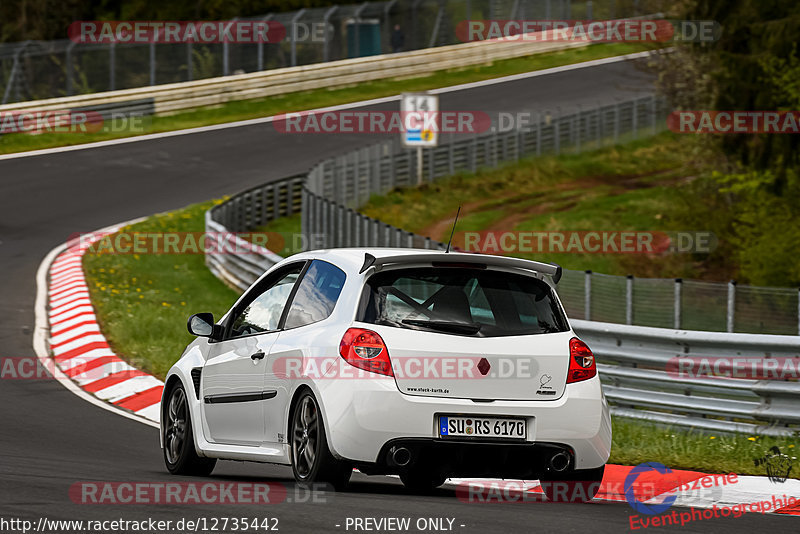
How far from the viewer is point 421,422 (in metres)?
7.63

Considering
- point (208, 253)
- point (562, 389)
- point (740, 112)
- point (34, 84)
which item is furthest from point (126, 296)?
point (34, 84)

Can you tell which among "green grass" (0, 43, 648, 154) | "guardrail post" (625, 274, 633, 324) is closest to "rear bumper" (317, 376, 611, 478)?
"guardrail post" (625, 274, 633, 324)

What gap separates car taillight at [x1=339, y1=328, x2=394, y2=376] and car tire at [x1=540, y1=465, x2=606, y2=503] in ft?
4.12

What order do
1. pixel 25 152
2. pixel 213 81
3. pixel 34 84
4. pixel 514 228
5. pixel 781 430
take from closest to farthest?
pixel 781 430 → pixel 514 228 → pixel 25 152 → pixel 34 84 → pixel 213 81

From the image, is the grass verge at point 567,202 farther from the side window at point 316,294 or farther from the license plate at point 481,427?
the license plate at point 481,427

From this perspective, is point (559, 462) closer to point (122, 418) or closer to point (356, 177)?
point (122, 418)

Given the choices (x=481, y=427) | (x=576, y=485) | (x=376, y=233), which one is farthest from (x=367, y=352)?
(x=376, y=233)

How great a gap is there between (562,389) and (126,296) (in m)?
14.5

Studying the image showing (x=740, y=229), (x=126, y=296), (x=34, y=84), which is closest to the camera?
(x=126, y=296)

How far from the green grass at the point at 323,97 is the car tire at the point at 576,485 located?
3111cm

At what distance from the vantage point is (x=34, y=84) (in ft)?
138

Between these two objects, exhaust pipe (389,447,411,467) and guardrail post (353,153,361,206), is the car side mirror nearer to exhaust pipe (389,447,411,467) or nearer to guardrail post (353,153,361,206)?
exhaust pipe (389,447,411,467)

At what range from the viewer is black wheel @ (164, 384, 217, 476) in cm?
938

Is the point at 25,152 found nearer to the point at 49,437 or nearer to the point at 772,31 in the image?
the point at 772,31
